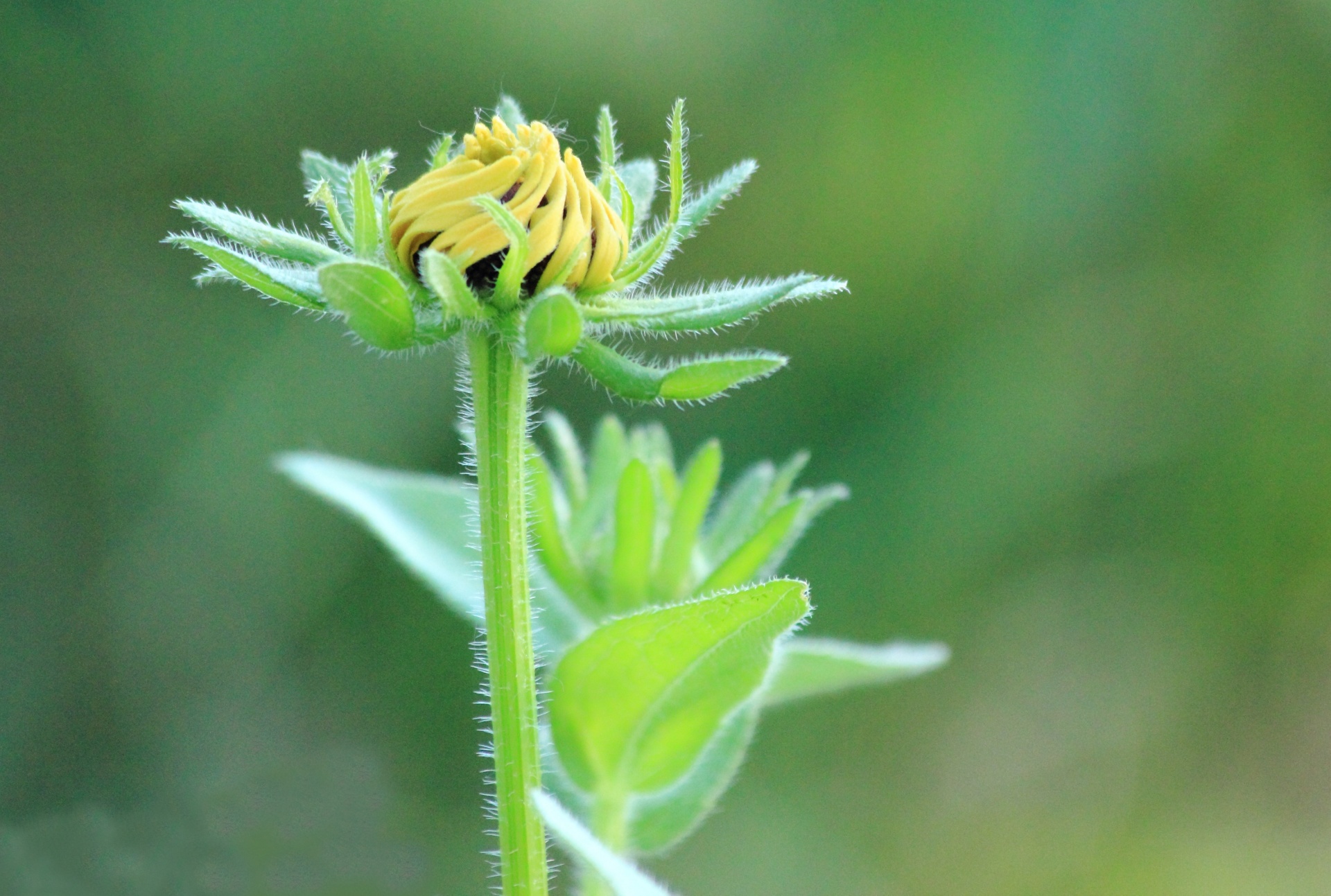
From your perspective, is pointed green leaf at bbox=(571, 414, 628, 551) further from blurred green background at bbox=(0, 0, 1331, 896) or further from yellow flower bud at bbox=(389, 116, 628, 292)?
blurred green background at bbox=(0, 0, 1331, 896)

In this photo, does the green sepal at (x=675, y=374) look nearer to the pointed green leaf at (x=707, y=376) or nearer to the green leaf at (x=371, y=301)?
the pointed green leaf at (x=707, y=376)

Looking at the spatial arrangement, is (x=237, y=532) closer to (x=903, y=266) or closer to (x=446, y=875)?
(x=446, y=875)

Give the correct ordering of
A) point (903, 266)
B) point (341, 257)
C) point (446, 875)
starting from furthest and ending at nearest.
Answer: point (903, 266), point (446, 875), point (341, 257)

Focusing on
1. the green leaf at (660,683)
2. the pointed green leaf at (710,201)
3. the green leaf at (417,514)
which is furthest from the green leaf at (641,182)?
the green leaf at (417,514)

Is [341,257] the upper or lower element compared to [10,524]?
lower

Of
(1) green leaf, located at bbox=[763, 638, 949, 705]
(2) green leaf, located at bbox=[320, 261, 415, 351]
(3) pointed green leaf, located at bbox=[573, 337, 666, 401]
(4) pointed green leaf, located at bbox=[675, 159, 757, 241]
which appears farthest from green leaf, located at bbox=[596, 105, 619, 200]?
(1) green leaf, located at bbox=[763, 638, 949, 705]

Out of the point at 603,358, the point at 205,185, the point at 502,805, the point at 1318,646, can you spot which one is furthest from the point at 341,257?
the point at 1318,646
